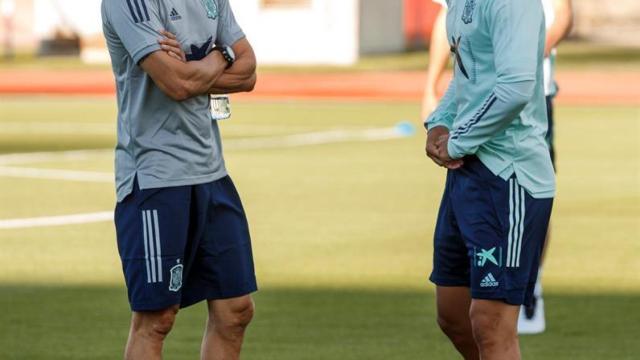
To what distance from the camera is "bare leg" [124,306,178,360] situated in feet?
20.5

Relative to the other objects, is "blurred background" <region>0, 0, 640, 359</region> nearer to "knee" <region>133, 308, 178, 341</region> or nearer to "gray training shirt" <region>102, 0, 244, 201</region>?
"knee" <region>133, 308, 178, 341</region>

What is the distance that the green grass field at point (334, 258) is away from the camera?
8859 mm

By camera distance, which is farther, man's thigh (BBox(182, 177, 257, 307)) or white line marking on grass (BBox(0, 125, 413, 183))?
white line marking on grass (BBox(0, 125, 413, 183))

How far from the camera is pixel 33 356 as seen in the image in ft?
27.8

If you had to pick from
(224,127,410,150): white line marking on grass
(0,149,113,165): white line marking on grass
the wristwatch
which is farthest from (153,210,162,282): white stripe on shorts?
(224,127,410,150): white line marking on grass

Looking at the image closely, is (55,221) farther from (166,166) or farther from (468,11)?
(468,11)

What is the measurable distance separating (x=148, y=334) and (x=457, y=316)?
120cm

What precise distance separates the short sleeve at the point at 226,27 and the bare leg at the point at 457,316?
4.37ft

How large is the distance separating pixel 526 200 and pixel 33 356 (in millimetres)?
3489

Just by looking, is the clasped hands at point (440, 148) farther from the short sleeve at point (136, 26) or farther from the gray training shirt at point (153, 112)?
the short sleeve at point (136, 26)

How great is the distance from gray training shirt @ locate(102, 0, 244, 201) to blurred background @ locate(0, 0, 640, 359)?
2.31 metres

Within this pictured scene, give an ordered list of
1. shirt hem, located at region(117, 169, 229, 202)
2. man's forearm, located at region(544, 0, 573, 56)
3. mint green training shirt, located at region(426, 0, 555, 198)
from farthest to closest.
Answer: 1. man's forearm, located at region(544, 0, 573, 56)
2. shirt hem, located at region(117, 169, 229, 202)
3. mint green training shirt, located at region(426, 0, 555, 198)

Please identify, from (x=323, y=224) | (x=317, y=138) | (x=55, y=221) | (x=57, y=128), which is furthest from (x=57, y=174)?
(x=57, y=128)

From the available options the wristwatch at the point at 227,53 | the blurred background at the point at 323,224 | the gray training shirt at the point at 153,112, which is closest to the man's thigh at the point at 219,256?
the gray training shirt at the point at 153,112
